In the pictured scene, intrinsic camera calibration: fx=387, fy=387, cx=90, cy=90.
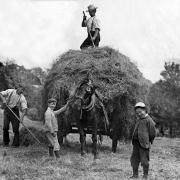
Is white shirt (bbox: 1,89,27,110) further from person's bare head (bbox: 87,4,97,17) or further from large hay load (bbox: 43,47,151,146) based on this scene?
person's bare head (bbox: 87,4,97,17)

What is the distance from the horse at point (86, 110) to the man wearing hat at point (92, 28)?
252 centimetres

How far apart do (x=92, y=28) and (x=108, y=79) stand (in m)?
2.52

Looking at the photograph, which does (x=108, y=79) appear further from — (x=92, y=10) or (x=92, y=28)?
(x=92, y=10)

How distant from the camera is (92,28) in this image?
12.4 metres

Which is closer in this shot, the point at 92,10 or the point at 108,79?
the point at 108,79

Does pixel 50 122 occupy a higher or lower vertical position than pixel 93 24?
lower

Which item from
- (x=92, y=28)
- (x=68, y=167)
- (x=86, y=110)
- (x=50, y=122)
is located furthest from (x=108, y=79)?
(x=68, y=167)

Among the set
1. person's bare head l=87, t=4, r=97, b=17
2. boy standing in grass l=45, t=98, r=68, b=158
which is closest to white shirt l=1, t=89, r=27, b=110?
boy standing in grass l=45, t=98, r=68, b=158

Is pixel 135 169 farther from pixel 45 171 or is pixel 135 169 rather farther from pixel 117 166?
pixel 45 171

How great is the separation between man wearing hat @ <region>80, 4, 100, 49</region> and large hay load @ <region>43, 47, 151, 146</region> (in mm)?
1156

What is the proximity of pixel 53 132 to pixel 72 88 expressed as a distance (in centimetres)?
175

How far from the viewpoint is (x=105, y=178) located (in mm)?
6996

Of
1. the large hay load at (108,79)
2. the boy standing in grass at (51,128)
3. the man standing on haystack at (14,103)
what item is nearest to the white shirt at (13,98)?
the man standing on haystack at (14,103)

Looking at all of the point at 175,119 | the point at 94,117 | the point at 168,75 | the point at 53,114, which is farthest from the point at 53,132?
the point at 168,75
